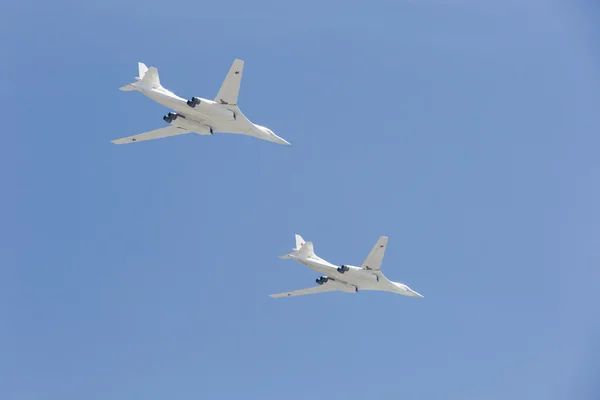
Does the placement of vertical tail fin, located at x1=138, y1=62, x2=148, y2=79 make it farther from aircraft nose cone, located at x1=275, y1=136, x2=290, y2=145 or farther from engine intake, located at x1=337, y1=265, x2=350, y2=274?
engine intake, located at x1=337, y1=265, x2=350, y2=274

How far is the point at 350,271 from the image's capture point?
75688 mm

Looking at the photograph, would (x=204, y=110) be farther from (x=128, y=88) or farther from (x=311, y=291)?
(x=311, y=291)

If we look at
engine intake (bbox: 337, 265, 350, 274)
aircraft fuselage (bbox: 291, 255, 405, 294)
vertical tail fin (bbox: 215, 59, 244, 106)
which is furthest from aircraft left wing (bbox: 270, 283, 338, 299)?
vertical tail fin (bbox: 215, 59, 244, 106)

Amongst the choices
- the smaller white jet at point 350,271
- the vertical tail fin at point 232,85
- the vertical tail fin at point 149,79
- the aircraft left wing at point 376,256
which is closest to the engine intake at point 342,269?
the smaller white jet at point 350,271

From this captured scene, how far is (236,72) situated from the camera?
205ft

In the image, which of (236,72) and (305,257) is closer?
(236,72)

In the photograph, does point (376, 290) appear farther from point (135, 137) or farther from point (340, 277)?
point (135, 137)

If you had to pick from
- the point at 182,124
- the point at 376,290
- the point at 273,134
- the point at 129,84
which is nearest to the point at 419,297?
the point at 376,290

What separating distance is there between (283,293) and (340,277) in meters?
8.32

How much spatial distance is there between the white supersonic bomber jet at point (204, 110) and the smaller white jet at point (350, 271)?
12101 mm

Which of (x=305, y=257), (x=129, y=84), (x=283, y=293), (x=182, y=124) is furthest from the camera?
(x=283, y=293)

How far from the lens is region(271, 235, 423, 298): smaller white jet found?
75.8m

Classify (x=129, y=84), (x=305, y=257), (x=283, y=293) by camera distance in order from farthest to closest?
(x=283, y=293) < (x=305, y=257) < (x=129, y=84)

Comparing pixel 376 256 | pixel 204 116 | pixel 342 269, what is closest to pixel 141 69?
pixel 204 116
